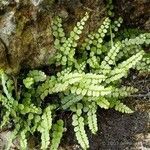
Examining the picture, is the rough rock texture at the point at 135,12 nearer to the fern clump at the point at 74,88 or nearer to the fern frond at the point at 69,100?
the fern clump at the point at 74,88

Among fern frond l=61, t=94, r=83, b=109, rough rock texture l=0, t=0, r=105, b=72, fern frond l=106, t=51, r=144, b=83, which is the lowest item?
fern frond l=61, t=94, r=83, b=109

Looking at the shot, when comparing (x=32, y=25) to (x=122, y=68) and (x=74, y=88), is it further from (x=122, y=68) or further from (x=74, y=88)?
(x=122, y=68)

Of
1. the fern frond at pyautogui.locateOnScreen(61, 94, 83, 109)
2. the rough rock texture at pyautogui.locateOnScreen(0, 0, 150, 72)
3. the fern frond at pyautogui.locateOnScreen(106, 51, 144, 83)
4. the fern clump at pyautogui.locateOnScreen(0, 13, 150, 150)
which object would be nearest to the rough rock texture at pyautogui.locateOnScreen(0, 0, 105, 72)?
the rough rock texture at pyautogui.locateOnScreen(0, 0, 150, 72)

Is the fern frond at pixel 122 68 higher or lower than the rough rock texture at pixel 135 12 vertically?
lower

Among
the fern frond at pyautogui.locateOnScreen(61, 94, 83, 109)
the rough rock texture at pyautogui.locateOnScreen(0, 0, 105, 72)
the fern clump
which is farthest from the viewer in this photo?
the fern frond at pyautogui.locateOnScreen(61, 94, 83, 109)

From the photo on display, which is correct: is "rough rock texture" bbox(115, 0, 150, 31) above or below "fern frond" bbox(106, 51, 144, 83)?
above

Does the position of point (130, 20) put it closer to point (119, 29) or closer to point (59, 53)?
point (119, 29)

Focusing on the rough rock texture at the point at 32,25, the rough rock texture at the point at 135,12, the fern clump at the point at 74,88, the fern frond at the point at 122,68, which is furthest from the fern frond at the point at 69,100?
the rough rock texture at the point at 135,12

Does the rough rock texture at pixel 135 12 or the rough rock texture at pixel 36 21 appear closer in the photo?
the rough rock texture at pixel 36 21

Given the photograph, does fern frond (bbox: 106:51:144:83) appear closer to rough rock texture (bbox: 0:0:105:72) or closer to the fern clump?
the fern clump
